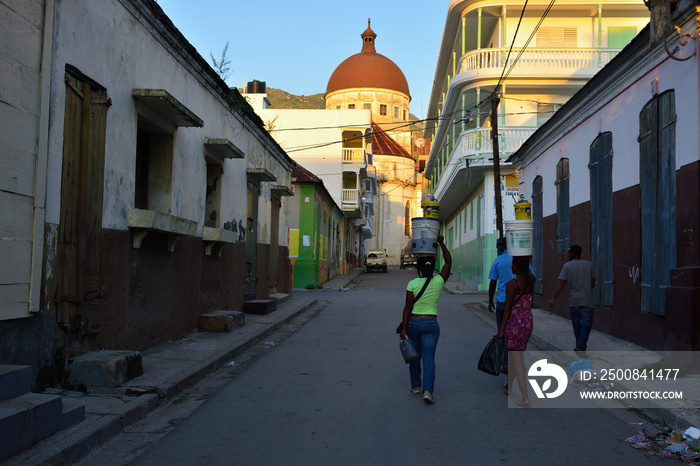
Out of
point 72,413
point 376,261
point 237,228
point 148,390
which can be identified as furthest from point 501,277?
point 376,261

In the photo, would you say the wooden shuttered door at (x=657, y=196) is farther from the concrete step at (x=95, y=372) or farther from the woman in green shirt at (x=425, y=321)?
the concrete step at (x=95, y=372)

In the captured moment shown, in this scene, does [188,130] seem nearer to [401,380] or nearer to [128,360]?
[128,360]

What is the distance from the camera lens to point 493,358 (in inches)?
270

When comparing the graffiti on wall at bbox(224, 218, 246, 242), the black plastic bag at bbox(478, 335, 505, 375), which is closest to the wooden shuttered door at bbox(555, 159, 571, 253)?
the graffiti on wall at bbox(224, 218, 246, 242)

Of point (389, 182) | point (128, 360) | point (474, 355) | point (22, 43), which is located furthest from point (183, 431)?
point (389, 182)

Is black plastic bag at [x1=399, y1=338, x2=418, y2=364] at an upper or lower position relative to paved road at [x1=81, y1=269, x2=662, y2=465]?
upper

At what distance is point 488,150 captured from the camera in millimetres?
23828

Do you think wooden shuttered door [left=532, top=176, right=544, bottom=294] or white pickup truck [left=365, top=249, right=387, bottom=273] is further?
white pickup truck [left=365, top=249, right=387, bottom=273]

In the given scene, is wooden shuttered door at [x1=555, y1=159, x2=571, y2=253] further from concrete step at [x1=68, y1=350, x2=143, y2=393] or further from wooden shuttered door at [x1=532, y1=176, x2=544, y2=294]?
concrete step at [x1=68, y1=350, x2=143, y2=393]

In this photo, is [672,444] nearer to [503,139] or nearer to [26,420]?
[26,420]

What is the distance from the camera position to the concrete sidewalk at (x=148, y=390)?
4688 millimetres

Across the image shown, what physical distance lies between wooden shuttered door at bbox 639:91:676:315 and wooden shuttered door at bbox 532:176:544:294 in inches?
268

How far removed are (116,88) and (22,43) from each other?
2.04 meters

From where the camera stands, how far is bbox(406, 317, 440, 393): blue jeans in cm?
665
